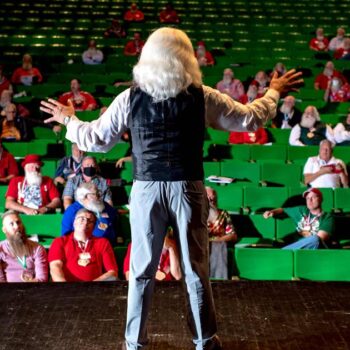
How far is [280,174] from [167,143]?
13.0ft

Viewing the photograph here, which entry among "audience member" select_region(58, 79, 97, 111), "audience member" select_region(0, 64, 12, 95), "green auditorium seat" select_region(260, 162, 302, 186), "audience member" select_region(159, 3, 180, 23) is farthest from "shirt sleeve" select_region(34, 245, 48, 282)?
"audience member" select_region(159, 3, 180, 23)

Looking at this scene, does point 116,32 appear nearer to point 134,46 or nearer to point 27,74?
point 134,46

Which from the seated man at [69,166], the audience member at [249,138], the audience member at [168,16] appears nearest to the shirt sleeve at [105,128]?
the seated man at [69,166]

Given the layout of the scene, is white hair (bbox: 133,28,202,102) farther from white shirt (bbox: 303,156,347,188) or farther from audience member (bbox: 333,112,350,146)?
audience member (bbox: 333,112,350,146)

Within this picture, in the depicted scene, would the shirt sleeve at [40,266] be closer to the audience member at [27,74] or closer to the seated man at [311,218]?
the seated man at [311,218]

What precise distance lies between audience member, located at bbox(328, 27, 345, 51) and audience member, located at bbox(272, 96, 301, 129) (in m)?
3.08

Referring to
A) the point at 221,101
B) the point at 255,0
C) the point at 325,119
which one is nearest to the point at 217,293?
the point at 221,101

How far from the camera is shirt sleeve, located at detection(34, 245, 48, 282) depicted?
439 centimetres

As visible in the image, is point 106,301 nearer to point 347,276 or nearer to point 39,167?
point 347,276

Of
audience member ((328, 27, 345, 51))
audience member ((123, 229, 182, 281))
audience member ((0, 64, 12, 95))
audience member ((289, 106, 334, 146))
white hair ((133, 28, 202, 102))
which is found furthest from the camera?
audience member ((328, 27, 345, 51))

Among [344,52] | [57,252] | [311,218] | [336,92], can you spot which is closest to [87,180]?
[57,252]

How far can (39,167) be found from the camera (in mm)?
5973

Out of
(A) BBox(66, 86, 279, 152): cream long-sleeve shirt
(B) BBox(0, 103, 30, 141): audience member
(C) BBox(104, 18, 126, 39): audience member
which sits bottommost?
(B) BBox(0, 103, 30, 141): audience member

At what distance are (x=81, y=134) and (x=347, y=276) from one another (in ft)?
7.73
